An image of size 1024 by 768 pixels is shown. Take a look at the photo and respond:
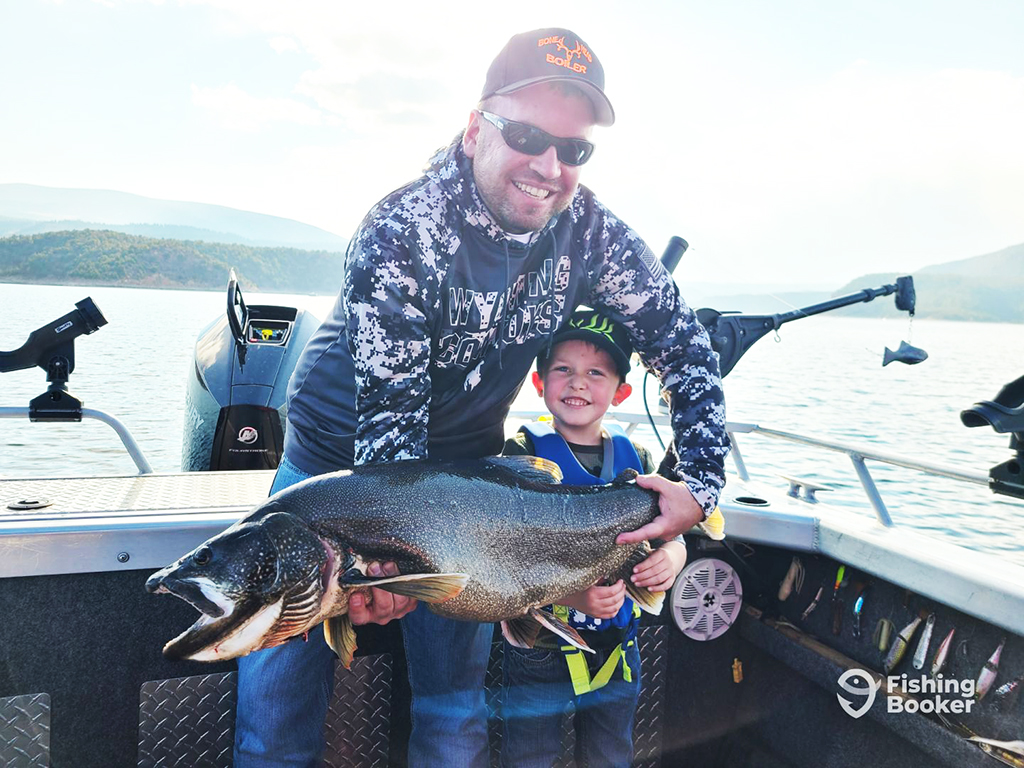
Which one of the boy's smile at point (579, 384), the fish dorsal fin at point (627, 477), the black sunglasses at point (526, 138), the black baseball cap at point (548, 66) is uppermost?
the black baseball cap at point (548, 66)

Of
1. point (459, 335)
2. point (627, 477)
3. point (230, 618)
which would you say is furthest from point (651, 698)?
point (230, 618)

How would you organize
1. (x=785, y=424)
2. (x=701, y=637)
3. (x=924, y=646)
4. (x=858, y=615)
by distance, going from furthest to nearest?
1. (x=785, y=424)
2. (x=701, y=637)
3. (x=858, y=615)
4. (x=924, y=646)

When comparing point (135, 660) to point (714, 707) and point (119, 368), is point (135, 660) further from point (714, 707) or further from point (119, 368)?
point (119, 368)

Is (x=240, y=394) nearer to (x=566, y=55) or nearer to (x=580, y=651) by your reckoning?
(x=580, y=651)

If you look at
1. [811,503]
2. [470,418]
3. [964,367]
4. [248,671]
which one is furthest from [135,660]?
[964,367]

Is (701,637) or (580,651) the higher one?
(580,651)

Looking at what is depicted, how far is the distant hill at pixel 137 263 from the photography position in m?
51.6

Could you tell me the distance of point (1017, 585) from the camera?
107 inches

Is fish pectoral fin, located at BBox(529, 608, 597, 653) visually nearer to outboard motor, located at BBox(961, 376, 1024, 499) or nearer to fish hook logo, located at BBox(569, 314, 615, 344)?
fish hook logo, located at BBox(569, 314, 615, 344)

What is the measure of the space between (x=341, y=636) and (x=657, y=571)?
1.06 m

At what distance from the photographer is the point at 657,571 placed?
259cm

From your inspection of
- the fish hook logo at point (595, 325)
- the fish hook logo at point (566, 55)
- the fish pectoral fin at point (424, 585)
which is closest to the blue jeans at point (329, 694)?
the fish pectoral fin at point (424, 585)

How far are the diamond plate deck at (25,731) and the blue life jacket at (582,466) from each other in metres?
1.94

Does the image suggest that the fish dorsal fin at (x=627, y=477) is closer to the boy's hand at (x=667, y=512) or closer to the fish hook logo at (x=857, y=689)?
the boy's hand at (x=667, y=512)
